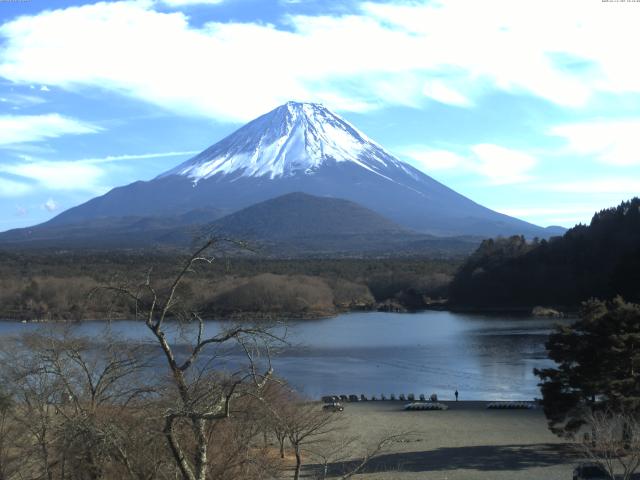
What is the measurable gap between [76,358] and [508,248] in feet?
141

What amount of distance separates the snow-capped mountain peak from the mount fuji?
0.16 m

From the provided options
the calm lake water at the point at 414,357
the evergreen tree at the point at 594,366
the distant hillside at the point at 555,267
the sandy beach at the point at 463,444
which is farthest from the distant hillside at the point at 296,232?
the evergreen tree at the point at 594,366

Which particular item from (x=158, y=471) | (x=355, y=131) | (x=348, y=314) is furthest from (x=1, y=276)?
(x=355, y=131)

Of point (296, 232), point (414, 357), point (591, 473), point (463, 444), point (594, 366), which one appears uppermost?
point (296, 232)

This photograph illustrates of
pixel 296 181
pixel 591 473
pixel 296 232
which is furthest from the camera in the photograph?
pixel 296 181

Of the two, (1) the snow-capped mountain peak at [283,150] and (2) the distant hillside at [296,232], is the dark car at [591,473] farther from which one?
(1) the snow-capped mountain peak at [283,150]

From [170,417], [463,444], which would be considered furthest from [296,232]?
[170,417]

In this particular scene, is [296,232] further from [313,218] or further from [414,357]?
[414,357]

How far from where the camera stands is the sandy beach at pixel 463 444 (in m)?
10.5

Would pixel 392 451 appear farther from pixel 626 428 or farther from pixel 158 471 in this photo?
pixel 158 471

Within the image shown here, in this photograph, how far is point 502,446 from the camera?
12.3m

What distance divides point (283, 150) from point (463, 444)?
115398mm

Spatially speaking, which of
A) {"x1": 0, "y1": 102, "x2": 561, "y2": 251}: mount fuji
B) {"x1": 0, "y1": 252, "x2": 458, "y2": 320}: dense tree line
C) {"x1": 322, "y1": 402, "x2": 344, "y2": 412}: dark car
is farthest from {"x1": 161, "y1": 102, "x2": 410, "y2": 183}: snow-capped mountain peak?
{"x1": 322, "y1": 402, "x2": 344, "y2": 412}: dark car

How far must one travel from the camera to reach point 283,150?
415 feet
